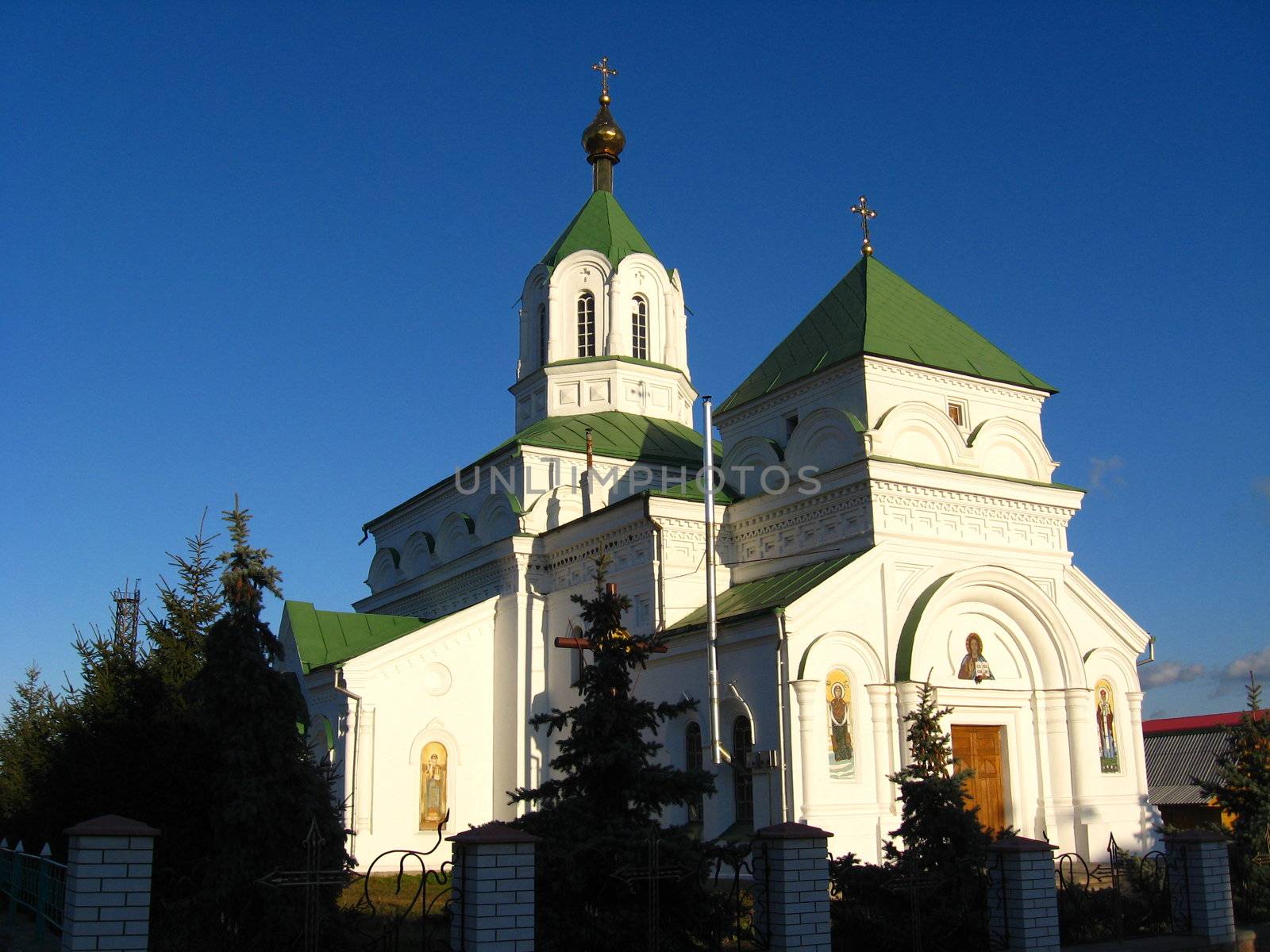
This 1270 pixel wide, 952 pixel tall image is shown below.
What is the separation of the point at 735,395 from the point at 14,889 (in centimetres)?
1268

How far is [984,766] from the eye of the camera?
1720 cm

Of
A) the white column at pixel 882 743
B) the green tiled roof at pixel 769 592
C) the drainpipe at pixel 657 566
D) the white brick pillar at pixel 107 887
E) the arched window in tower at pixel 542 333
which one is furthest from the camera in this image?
the arched window in tower at pixel 542 333

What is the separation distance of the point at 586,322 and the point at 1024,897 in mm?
18424

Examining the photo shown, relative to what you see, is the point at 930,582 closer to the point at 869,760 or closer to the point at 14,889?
the point at 869,760

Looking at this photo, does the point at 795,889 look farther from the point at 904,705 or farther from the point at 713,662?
the point at 904,705

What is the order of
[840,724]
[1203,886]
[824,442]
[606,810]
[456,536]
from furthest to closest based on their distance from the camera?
[456,536], [824,442], [840,724], [1203,886], [606,810]

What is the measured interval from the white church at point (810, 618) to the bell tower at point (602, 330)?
2.07 metres

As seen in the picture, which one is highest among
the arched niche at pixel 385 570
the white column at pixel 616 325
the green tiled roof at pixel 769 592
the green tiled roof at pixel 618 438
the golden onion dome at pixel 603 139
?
the golden onion dome at pixel 603 139

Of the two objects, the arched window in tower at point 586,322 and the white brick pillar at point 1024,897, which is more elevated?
the arched window in tower at point 586,322

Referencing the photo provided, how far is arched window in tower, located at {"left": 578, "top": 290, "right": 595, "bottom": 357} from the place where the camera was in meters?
26.2

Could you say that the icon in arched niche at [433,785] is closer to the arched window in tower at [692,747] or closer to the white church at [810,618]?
the white church at [810,618]

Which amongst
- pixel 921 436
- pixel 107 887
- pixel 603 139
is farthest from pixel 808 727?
pixel 603 139

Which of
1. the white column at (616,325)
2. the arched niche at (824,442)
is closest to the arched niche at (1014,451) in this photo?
the arched niche at (824,442)

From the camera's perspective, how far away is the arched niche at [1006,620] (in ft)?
55.7
